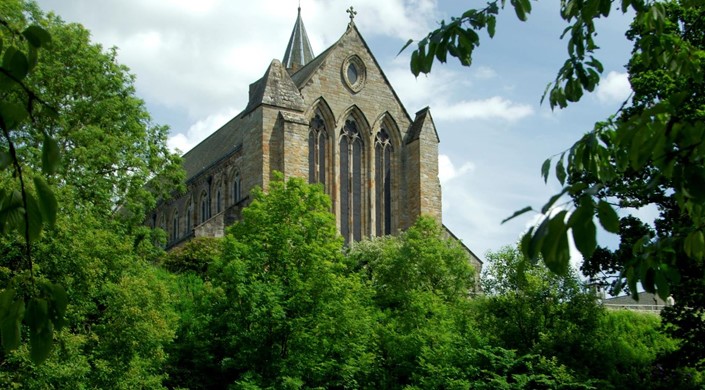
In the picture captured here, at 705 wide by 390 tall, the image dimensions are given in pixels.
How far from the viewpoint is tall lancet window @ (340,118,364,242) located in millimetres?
46000

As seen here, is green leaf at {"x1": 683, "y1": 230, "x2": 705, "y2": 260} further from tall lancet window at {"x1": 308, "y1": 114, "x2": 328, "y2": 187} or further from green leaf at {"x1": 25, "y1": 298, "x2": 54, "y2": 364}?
tall lancet window at {"x1": 308, "y1": 114, "x2": 328, "y2": 187}

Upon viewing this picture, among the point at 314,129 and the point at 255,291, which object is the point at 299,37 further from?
the point at 255,291

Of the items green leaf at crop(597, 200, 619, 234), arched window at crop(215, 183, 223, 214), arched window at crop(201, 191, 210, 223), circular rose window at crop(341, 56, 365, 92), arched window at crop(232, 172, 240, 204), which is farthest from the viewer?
arched window at crop(201, 191, 210, 223)

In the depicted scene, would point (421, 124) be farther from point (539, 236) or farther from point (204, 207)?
point (539, 236)

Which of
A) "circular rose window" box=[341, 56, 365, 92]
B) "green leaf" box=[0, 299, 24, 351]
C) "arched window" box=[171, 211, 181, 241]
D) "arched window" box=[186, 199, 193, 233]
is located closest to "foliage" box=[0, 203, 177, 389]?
"green leaf" box=[0, 299, 24, 351]

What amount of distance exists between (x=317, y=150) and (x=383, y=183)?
3.73 m

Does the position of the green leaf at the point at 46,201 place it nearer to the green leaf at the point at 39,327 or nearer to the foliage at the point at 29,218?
the foliage at the point at 29,218

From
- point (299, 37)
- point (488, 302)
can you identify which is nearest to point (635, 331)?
point (488, 302)

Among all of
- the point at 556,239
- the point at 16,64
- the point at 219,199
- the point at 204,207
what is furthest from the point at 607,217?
the point at 204,207

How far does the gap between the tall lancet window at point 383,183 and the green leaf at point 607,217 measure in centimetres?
4311

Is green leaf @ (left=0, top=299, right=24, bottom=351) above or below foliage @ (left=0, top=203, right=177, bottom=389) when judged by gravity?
below

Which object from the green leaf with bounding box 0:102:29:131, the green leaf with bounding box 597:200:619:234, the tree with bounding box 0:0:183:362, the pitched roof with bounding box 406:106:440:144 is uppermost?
the pitched roof with bounding box 406:106:440:144

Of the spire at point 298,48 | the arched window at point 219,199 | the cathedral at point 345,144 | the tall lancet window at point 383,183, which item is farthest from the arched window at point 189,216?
the spire at point 298,48

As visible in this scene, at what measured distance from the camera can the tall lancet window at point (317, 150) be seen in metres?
45.4
